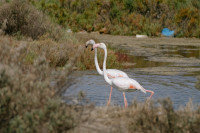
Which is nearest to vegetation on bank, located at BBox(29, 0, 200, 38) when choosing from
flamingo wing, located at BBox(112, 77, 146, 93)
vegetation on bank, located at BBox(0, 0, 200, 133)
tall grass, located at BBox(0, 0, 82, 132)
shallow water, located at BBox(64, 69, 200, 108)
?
shallow water, located at BBox(64, 69, 200, 108)

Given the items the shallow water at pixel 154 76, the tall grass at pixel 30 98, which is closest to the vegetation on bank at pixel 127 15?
the shallow water at pixel 154 76

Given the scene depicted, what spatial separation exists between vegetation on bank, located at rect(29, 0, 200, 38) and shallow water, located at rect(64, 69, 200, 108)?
17895 millimetres

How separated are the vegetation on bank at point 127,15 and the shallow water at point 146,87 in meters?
17.9

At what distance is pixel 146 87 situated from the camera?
1142 centimetres

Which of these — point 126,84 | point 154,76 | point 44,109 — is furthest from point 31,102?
point 154,76

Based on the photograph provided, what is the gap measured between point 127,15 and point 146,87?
23377mm

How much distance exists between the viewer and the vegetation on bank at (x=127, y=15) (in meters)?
31.7

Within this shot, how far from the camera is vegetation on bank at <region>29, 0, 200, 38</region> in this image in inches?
1248

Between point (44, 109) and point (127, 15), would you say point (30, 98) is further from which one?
point (127, 15)

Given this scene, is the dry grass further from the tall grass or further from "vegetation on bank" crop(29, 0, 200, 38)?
"vegetation on bank" crop(29, 0, 200, 38)

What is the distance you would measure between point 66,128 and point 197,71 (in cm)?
1054

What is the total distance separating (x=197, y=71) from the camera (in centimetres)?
1507

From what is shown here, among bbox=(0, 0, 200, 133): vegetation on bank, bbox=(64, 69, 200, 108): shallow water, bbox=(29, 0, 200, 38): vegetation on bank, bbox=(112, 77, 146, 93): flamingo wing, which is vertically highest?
bbox=(0, 0, 200, 133): vegetation on bank

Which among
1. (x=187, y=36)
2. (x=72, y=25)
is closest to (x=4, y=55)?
(x=187, y=36)
